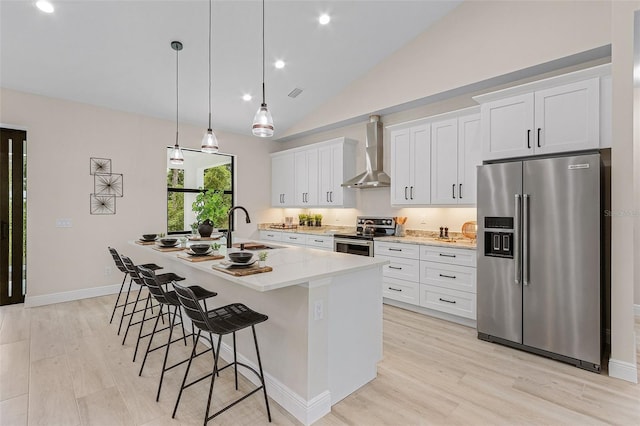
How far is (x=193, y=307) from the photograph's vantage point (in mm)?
1941

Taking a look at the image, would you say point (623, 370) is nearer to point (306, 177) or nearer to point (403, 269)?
point (403, 269)

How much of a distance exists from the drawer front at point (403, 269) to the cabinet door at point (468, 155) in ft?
3.32

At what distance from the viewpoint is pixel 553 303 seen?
2.82 m

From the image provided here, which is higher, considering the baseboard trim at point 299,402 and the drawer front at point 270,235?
the drawer front at point 270,235

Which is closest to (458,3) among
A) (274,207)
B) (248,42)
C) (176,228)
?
(248,42)

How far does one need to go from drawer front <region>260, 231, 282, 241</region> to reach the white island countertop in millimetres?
3321

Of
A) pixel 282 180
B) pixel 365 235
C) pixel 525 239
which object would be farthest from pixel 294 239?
pixel 525 239

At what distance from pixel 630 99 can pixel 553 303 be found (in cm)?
179

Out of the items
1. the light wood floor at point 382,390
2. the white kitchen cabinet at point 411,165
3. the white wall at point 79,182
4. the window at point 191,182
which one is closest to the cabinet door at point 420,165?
the white kitchen cabinet at point 411,165

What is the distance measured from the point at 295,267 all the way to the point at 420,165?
9.59 feet

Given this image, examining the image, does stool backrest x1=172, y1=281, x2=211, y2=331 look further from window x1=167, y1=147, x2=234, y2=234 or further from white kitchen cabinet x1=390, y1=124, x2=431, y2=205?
window x1=167, y1=147, x2=234, y2=234

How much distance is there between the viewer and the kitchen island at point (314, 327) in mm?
1983

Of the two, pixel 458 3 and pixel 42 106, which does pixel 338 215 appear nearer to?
A: pixel 458 3

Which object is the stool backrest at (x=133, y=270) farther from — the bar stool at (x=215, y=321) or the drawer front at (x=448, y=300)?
the drawer front at (x=448, y=300)
